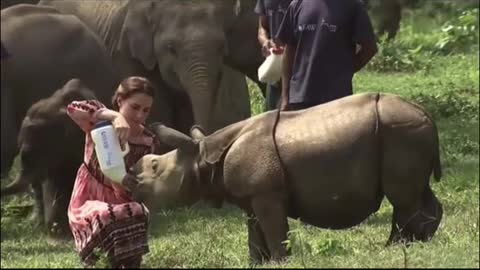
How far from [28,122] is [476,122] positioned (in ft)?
25.2

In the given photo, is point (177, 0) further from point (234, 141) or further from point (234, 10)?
point (234, 141)

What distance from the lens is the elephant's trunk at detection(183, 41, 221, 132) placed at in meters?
8.91

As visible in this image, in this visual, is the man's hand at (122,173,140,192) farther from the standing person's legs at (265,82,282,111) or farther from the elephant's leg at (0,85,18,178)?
the standing person's legs at (265,82,282,111)

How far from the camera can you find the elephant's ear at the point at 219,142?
5957 mm

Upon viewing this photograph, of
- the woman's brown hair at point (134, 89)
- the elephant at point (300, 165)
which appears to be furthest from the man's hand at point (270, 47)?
the woman's brown hair at point (134, 89)

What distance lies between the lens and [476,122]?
502 inches

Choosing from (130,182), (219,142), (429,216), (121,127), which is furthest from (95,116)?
(429,216)

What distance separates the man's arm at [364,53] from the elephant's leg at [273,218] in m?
1.18

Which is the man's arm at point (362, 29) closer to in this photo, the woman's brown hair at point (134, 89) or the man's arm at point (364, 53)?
the man's arm at point (364, 53)

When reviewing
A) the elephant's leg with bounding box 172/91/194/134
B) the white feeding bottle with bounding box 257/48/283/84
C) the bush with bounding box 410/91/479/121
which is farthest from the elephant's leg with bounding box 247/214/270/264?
the bush with bounding box 410/91/479/121

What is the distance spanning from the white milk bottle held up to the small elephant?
0.28 m

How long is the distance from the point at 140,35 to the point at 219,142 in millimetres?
3495

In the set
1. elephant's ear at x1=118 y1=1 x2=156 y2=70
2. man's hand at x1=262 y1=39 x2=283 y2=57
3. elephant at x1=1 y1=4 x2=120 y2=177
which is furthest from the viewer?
elephant's ear at x1=118 y1=1 x2=156 y2=70

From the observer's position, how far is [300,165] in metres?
5.98
